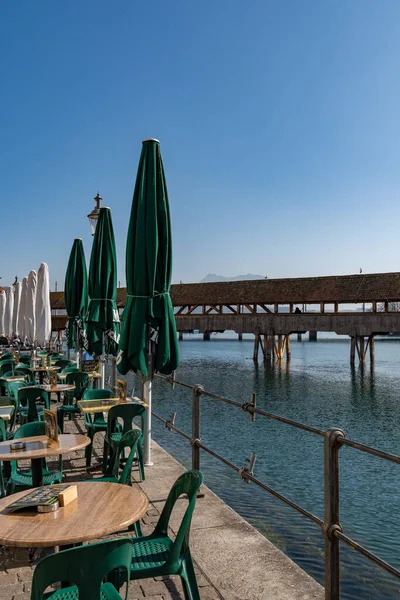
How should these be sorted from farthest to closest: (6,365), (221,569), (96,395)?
(6,365) < (96,395) < (221,569)

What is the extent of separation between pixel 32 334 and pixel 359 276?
71.7 ft

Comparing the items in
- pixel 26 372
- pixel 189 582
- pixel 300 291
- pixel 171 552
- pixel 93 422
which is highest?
pixel 300 291

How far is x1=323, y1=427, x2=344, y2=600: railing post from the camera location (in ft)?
9.09

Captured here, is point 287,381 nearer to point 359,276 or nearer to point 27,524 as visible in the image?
point 359,276

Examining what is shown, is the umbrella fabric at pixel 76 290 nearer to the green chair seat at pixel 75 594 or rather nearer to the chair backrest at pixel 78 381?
the chair backrest at pixel 78 381

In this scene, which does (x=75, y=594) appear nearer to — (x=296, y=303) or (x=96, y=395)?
(x=96, y=395)

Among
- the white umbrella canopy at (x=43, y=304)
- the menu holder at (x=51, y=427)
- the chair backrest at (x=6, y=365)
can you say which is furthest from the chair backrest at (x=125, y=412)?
the white umbrella canopy at (x=43, y=304)

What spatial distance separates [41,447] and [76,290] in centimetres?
811

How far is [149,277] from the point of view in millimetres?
6125

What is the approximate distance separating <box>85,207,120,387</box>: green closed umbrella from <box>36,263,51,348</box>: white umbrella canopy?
206 inches

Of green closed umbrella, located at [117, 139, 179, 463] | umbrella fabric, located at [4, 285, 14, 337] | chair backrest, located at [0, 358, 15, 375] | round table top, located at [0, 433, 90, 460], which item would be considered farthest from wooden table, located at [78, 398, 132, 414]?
umbrella fabric, located at [4, 285, 14, 337]

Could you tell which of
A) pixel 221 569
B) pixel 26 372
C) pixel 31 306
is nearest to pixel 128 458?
pixel 221 569

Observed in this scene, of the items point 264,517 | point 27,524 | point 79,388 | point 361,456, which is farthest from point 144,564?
point 361,456

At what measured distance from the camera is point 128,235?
628 centimetres
